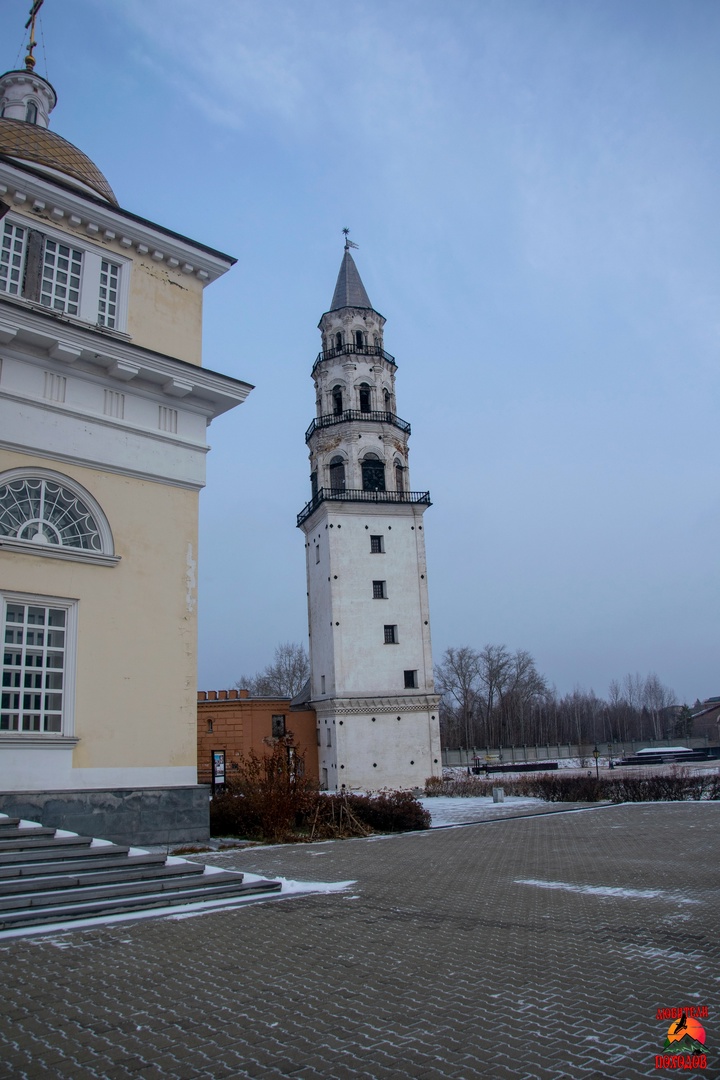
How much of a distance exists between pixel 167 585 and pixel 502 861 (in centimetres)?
795

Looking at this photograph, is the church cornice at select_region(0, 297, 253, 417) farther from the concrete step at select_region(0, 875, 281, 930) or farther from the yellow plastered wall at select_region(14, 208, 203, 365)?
the concrete step at select_region(0, 875, 281, 930)

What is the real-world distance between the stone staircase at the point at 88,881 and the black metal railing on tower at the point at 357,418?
109 ft

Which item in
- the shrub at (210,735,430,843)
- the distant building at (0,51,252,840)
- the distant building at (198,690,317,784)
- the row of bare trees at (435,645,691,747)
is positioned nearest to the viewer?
the distant building at (0,51,252,840)

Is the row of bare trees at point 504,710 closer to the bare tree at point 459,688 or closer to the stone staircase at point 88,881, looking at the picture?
the bare tree at point 459,688

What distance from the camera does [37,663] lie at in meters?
13.0

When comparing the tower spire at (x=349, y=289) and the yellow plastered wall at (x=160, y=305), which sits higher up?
the tower spire at (x=349, y=289)

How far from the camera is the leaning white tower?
123 ft

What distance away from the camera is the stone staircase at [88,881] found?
304 inches

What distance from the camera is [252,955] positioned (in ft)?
20.7

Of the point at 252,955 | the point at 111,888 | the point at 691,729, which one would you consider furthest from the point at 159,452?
the point at 691,729

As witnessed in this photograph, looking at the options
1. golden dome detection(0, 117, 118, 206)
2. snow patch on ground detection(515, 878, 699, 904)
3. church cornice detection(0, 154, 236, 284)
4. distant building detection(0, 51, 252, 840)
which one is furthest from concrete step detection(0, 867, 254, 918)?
golden dome detection(0, 117, 118, 206)

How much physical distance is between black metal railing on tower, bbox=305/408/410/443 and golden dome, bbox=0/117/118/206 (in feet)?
78.0

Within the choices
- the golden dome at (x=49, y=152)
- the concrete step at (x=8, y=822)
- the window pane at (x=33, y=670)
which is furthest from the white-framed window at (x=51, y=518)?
the golden dome at (x=49, y=152)

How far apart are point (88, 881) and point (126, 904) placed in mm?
765
